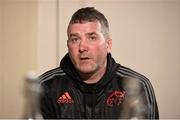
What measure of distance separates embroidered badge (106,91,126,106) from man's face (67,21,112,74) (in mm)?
119

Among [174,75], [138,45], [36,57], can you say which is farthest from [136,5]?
[36,57]

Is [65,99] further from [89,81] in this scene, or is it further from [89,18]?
[89,18]

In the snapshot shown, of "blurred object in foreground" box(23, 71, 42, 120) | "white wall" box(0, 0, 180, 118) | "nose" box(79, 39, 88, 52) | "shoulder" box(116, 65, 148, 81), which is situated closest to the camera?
"blurred object in foreground" box(23, 71, 42, 120)

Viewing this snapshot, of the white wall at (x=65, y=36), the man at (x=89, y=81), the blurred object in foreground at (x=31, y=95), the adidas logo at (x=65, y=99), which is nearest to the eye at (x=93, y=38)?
the man at (x=89, y=81)

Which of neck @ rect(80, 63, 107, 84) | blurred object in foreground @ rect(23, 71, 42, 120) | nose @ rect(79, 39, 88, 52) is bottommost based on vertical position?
neck @ rect(80, 63, 107, 84)

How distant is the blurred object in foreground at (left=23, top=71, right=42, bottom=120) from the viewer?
0.49 m

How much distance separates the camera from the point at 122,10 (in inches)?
63.7

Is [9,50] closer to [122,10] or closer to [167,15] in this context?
[122,10]

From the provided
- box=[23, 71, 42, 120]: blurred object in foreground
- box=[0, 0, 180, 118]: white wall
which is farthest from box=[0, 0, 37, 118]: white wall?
box=[23, 71, 42, 120]: blurred object in foreground

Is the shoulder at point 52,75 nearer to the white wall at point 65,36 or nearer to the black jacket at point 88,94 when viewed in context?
the black jacket at point 88,94

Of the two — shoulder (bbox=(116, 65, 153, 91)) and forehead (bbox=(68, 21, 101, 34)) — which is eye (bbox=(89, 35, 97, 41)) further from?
shoulder (bbox=(116, 65, 153, 91))

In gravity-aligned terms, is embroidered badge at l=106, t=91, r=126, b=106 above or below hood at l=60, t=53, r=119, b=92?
below

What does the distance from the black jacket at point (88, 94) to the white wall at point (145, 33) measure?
15.7 inches

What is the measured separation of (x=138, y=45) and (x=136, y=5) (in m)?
0.21
